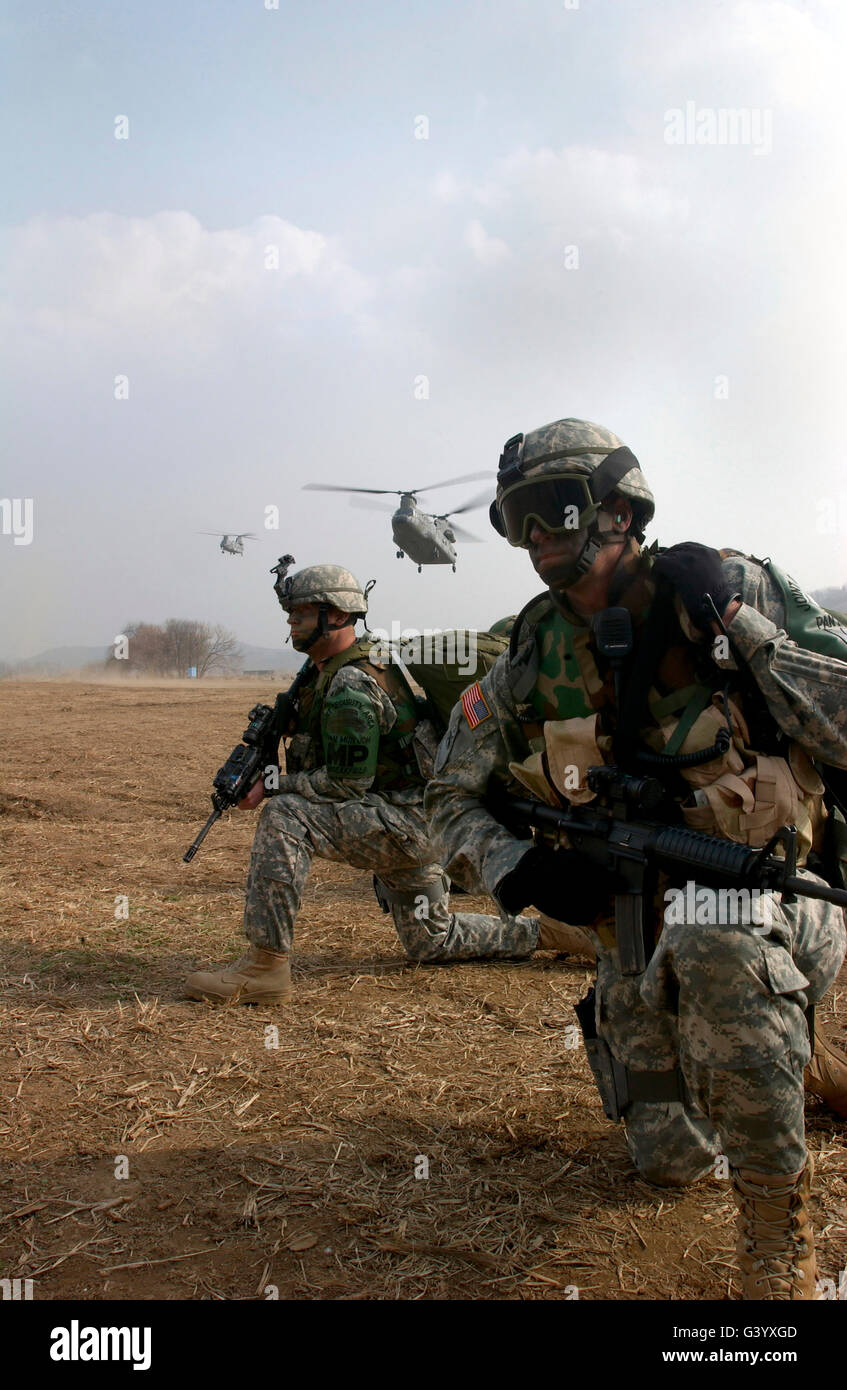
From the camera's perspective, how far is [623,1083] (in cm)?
296

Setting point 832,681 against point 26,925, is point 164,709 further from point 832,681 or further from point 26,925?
point 832,681

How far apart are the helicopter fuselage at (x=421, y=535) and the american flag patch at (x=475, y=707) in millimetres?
21073

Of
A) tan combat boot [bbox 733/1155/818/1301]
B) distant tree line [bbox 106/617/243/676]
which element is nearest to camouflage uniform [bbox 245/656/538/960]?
tan combat boot [bbox 733/1155/818/1301]

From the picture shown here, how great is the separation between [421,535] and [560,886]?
22.2 m

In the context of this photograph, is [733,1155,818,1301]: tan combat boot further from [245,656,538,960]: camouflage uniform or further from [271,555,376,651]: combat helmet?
[271,555,376,651]: combat helmet

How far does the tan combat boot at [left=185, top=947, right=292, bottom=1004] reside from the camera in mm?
4656

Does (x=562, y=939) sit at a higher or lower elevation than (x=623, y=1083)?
lower

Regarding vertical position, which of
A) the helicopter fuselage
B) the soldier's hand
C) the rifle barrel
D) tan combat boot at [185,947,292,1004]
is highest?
the helicopter fuselage

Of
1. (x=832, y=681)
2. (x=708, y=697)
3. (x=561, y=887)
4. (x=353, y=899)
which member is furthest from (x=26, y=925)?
(x=832, y=681)

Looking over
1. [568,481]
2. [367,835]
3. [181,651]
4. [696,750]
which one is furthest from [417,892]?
[181,651]

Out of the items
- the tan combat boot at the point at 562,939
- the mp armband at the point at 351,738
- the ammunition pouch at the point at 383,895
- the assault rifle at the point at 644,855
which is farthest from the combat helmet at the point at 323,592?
the assault rifle at the point at 644,855

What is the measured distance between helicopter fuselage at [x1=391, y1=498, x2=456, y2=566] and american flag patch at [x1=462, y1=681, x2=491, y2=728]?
21073 millimetres

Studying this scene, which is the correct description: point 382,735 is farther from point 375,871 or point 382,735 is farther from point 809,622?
point 809,622

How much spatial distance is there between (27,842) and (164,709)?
502 inches
